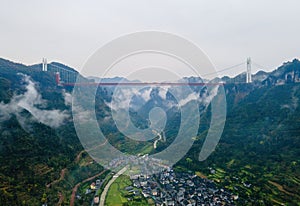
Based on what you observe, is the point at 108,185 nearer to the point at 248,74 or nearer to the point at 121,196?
the point at 121,196

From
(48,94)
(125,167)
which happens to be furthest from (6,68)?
(125,167)

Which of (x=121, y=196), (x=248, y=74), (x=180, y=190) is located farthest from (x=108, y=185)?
(x=248, y=74)

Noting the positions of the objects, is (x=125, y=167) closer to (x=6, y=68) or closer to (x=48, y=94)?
(x=48, y=94)

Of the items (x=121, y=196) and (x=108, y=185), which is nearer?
(x=121, y=196)

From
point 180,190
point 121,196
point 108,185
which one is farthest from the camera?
point 108,185

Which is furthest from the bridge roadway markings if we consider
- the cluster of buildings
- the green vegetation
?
the cluster of buildings

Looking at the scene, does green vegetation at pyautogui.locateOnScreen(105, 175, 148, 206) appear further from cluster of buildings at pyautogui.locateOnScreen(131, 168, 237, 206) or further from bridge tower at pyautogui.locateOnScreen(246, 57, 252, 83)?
bridge tower at pyautogui.locateOnScreen(246, 57, 252, 83)

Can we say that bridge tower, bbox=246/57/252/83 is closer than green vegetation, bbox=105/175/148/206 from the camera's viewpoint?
No

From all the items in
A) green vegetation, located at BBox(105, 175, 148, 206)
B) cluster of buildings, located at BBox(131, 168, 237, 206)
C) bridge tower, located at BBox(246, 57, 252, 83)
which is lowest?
green vegetation, located at BBox(105, 175, 148, 206)
